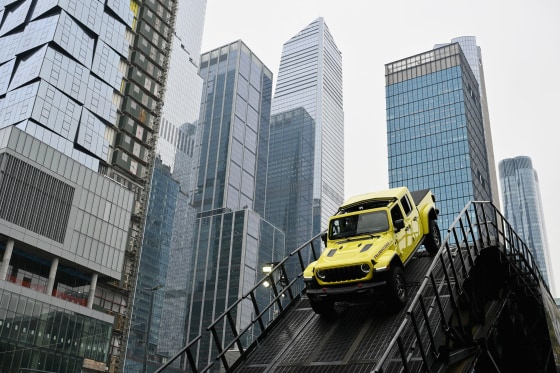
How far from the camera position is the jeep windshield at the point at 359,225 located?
12.9m

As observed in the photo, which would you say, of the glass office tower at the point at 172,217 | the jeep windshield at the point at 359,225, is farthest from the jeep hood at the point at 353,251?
the glass office tower at the point at 172,217

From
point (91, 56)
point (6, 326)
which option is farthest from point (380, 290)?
point (91, 56)

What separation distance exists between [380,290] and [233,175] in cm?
18774

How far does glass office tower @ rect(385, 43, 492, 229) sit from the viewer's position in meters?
146

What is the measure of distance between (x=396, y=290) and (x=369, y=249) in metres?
1.09

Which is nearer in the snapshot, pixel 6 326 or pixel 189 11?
pixel 6 326

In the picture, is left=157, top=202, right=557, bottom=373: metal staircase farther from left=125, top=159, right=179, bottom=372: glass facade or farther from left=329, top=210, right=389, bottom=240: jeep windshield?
left=125, top=159, right=179, bottom=372: glass facade

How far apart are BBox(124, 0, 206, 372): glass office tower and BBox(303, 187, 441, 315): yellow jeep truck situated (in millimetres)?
114982

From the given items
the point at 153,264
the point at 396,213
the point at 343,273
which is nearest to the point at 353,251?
the point at 343,273

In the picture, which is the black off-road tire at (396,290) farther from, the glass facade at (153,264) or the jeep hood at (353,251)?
the glass facade at (153,264)

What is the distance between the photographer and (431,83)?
158375mm

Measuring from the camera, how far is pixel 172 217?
148 metres

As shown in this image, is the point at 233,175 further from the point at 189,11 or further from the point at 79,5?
the point at 79,5

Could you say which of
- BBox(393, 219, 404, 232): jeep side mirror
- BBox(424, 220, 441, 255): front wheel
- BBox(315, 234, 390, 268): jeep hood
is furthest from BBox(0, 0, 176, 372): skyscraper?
BBox(393, 219, 404, 232): jeep side mirror
